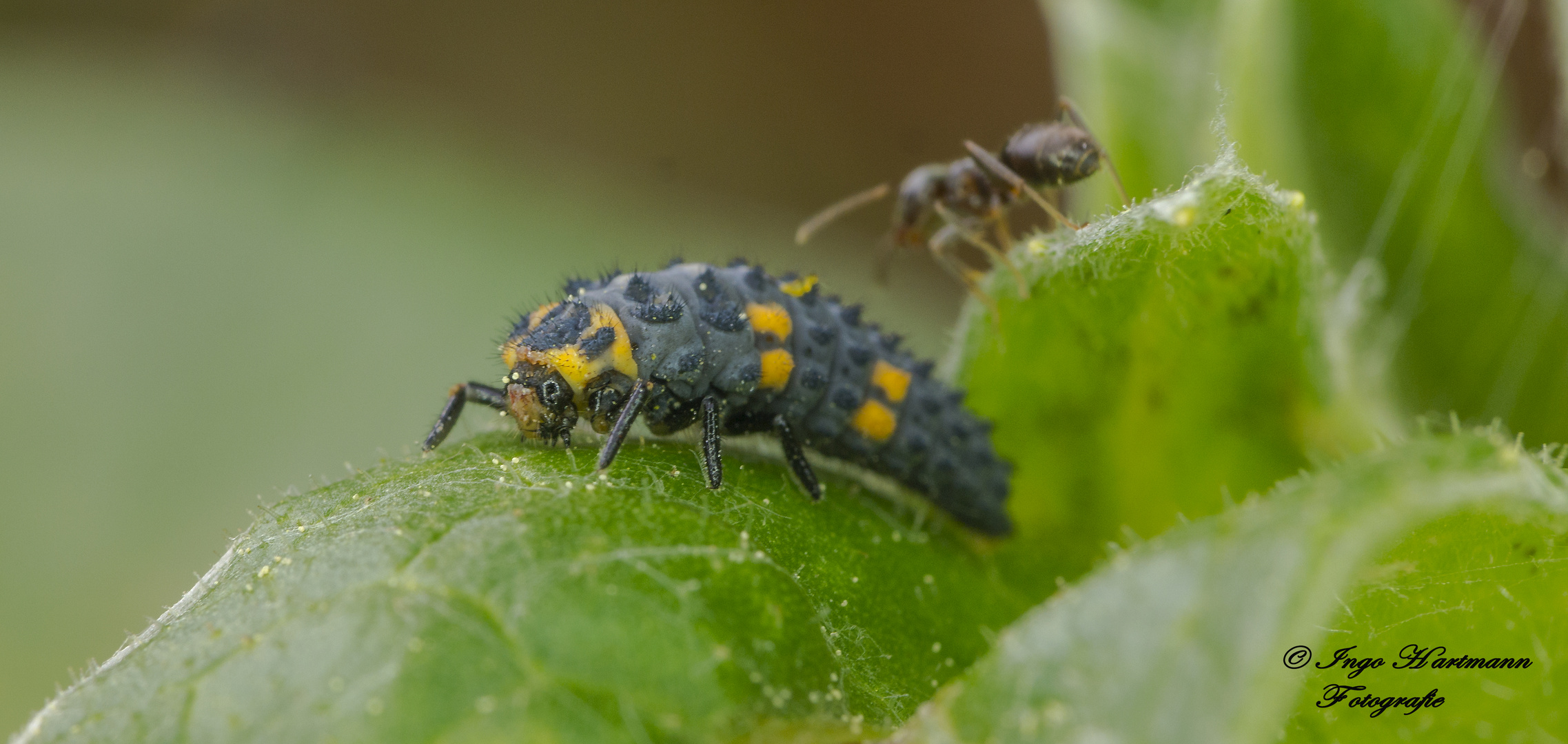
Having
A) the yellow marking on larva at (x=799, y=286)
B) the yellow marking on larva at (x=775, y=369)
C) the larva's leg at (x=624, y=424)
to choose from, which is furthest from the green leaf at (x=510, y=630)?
the yellow marking on larva at (x=799, y=286)

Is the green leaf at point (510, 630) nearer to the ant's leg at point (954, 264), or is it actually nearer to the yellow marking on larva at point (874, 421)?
the ant's leg at point (954, 264)

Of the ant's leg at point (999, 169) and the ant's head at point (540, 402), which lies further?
the ant's leg at point (999, 169)

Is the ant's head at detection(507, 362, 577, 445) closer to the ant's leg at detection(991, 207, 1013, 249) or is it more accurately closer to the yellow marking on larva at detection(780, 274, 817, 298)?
the yellow marking on larva at detection(780, 274, 817, 298)

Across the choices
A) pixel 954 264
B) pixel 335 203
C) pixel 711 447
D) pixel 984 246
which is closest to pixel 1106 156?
pixel 984 246

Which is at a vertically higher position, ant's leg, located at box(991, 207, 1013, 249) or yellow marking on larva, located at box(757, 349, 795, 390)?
ant's leg, located at box(991, 207, 1013, 249)

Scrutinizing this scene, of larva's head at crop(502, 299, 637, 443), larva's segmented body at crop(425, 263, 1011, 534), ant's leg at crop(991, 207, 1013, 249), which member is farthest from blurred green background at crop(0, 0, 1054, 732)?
ant's leg at crop(991, 207, 1013, 249)

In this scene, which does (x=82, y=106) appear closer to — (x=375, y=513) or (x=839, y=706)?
(x=375, y=513)
